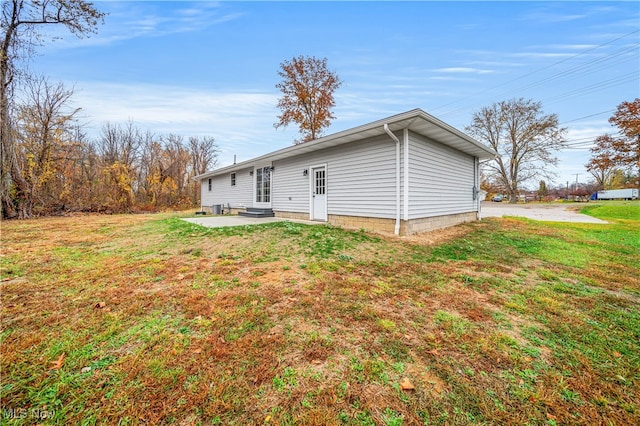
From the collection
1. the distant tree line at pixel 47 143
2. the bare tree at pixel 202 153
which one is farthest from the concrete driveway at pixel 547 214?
the bare tree at pixel 202 153

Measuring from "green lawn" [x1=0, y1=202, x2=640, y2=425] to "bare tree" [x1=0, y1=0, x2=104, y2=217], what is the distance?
9.26 meters

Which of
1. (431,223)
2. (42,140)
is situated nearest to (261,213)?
(431,223)

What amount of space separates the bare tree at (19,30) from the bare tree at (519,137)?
26892 millimetres

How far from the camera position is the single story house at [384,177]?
6.20 m

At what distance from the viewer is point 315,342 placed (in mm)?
1844

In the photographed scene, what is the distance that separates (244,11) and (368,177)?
20.5 feet

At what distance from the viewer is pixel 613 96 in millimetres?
19406

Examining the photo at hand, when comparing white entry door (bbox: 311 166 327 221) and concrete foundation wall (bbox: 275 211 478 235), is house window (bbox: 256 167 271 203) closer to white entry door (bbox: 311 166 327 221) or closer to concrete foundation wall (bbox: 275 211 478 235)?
concrete foundation wall (bbox: 275 211 478 235)

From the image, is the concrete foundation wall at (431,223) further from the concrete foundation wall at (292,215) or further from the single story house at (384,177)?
the concrete foundation wall at (292,215)

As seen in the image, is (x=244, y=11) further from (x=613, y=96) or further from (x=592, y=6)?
(x=613, y=96)

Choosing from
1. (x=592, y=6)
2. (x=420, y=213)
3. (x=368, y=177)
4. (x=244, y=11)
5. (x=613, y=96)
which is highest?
(x=613, y=96)

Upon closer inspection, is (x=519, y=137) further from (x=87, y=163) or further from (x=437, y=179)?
(x=87, y=163)

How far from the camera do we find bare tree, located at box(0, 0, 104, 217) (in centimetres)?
889

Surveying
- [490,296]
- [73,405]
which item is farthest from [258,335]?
[490,296]
